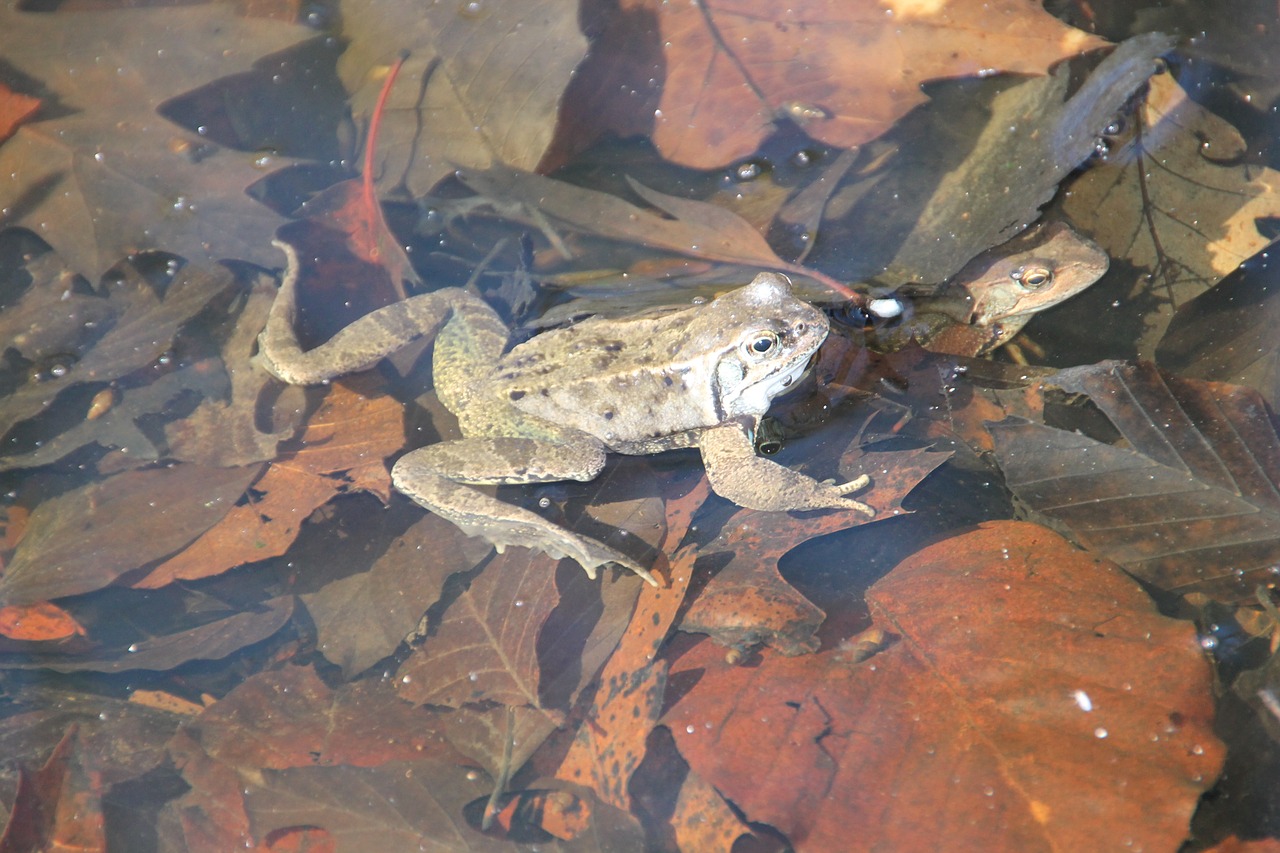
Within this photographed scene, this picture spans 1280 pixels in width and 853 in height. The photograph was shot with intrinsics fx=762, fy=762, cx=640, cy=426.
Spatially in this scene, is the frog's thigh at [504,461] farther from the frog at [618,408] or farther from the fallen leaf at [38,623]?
the fallen leaf at [38,623]

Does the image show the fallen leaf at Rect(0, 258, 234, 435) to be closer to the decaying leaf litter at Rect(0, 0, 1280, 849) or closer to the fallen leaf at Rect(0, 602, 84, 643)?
the decaying leaf litter at Rect(0, 0, 1280, 849)

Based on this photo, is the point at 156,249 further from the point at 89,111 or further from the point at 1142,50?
the point at 1142,50

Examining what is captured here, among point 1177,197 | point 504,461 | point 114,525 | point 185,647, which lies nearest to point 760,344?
point 504,461

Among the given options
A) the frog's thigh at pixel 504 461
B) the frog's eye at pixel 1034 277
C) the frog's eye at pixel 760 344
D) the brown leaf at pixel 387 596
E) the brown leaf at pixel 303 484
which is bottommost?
the brown leaf at pixel 387 596

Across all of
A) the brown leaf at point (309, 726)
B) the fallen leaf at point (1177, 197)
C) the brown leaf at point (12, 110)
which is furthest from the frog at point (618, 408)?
the brown leaf at point (12, 110)

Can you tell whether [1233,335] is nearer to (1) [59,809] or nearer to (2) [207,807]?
(2) [207,807]
